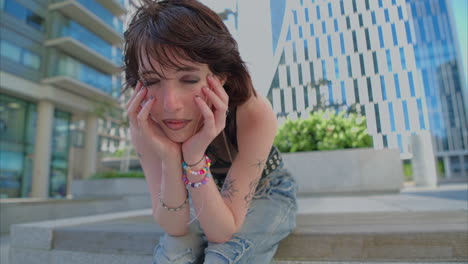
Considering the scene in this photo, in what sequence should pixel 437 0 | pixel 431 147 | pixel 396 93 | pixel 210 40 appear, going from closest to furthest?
pixel 210 40 < pixel 396 93 < pixel 437 0 < pixel 431 147

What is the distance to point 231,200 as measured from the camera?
82 centimetres

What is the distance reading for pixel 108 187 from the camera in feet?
20.0

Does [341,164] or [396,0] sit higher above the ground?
[396,0]

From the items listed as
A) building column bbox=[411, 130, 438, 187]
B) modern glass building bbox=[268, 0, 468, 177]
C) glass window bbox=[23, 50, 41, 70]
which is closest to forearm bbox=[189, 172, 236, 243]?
modern glass building bbox=[268, 0, 468, 177]

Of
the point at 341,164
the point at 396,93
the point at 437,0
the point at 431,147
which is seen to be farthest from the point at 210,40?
the point at 431,147

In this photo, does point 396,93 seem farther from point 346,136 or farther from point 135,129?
point 346,136

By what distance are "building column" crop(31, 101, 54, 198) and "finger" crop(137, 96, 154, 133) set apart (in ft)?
41.7

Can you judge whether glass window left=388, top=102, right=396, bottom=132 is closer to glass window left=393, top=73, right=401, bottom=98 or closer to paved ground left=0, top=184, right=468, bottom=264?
glass window left=393, top=73, right=401, bottom=98

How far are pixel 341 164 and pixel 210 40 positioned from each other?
361 centimetres

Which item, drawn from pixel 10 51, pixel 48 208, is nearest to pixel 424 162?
pixel 48 208

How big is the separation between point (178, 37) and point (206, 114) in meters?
0.21

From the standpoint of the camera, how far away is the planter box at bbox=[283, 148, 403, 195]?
3773 millimetres

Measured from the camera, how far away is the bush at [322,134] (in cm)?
390

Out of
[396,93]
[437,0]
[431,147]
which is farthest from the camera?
[431,147]
